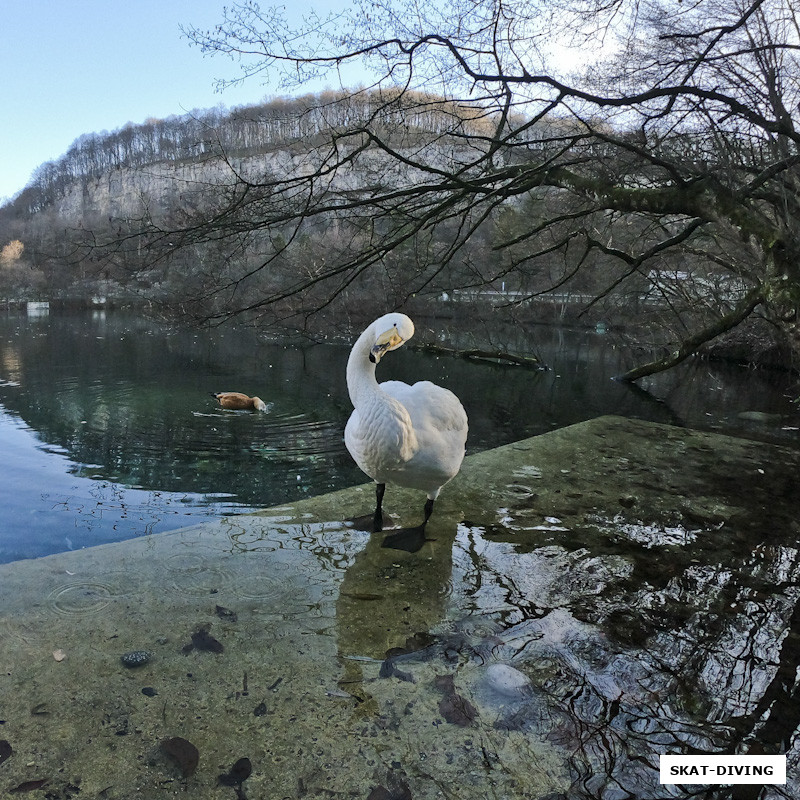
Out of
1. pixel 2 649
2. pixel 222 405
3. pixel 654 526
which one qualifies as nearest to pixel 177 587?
pixel 2 649

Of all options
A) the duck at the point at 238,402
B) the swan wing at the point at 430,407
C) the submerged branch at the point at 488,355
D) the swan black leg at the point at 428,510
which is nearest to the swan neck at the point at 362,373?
the swan wing at the point at 430,407

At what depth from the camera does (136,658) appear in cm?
201

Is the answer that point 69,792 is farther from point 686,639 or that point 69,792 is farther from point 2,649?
point 686,639

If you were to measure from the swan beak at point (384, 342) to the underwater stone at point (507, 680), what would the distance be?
5.25ft

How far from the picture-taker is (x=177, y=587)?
8.35ft

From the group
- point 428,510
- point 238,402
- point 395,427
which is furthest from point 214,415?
point 395,427

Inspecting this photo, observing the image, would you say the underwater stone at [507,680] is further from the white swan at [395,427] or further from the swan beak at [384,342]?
the swan beak at [384,342]

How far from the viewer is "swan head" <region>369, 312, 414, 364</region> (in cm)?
295

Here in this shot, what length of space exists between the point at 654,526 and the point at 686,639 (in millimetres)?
1374

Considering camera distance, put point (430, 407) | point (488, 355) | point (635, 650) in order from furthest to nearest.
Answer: point (488, 355), point (430, 407), point (635, 650)

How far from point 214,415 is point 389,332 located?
7.30 m

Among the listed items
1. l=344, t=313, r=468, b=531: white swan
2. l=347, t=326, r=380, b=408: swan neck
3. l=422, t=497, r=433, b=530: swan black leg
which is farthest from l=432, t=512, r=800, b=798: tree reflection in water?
l=347, t=326, r=380, b=408: swan neck

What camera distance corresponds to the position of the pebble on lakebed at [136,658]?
1.99 metres

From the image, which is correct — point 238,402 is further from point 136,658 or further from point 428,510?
point 136,658
